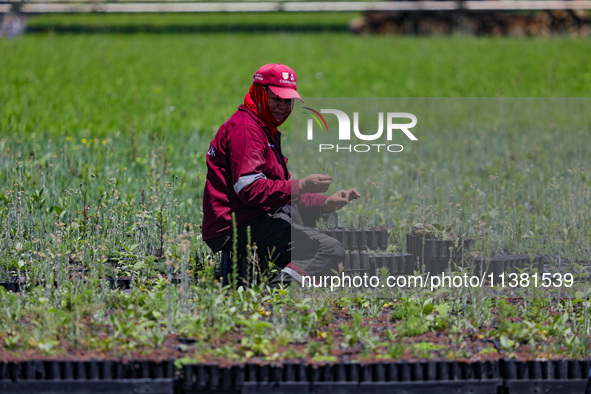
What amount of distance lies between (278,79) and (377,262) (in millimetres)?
1460

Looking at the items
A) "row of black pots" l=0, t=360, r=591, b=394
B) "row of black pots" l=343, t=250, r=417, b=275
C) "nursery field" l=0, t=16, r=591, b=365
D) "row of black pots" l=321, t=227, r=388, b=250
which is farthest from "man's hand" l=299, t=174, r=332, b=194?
"row of black pots" l=0, t=360, r=591, b=394

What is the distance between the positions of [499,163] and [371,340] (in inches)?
211

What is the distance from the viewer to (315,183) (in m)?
4.76

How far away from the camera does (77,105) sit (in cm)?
1299

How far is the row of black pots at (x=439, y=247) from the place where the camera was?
553 centimetres

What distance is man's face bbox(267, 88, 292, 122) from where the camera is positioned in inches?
193

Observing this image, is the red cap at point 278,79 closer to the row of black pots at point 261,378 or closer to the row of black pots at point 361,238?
the row of black pots at point 361,238

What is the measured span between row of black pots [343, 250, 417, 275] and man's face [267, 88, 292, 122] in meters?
1.03

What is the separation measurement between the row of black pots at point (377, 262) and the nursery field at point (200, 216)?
0.81 feet

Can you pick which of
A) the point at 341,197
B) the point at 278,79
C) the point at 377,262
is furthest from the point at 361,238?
the point at 278,79

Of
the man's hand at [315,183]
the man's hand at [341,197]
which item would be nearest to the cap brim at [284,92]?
the man's hand at [315,183]

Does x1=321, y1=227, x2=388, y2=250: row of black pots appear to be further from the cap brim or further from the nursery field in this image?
the cap brim

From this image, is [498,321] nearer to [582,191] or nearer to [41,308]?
[41,308]

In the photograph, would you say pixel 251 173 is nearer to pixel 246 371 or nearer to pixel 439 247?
pixel 246 371
